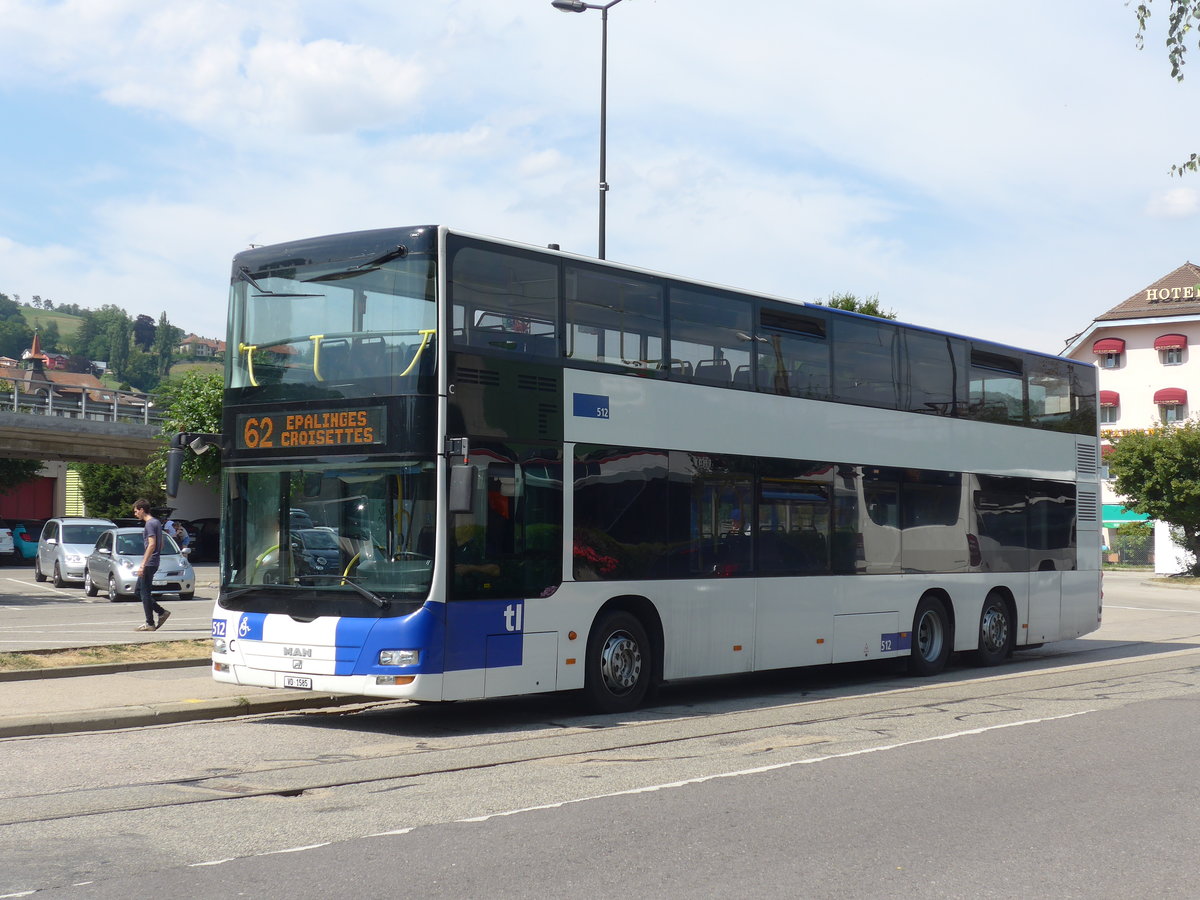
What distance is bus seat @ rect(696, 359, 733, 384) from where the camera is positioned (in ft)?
42.9

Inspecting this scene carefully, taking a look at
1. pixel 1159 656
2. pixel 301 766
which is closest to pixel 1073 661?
Result: pixel 1159 656

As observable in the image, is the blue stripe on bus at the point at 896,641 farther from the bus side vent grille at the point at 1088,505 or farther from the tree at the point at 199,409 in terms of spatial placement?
the tree at the point at 199,409

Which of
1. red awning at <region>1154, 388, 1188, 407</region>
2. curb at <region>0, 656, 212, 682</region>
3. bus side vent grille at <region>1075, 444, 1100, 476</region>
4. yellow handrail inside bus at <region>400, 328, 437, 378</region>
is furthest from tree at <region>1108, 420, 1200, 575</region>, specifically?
yellow handrail inside bus at <region>400, 328, 437, 378</region>

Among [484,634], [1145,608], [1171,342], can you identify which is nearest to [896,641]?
[484,634]

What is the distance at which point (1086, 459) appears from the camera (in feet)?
64.5

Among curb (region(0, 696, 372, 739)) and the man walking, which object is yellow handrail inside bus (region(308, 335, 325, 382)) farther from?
the man walking

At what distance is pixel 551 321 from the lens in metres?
11.6

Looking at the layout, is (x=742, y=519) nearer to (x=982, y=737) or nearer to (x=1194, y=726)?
(x=982, y=737)

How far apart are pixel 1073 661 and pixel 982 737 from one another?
27.9ft

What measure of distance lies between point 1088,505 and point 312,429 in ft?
42.8

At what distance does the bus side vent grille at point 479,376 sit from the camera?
10.7 m

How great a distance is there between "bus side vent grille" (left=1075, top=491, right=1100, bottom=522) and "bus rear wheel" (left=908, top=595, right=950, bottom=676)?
407 cm

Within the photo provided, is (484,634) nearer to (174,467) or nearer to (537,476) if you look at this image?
(537,476)

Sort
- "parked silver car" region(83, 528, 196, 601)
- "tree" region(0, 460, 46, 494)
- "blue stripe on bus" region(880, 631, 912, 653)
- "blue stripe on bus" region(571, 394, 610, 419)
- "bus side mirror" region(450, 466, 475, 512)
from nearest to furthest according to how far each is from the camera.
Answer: "bus side mirror" region(450, 466, 475, 512) → "blue stripe on bus" region(571, 394, 610, 419) → "blue stripe on bus" region(880, 631, 912, 653) → "parked silver car" region(83, 528, 196, 601) → "tree" region(0, 460, 46, 494)
